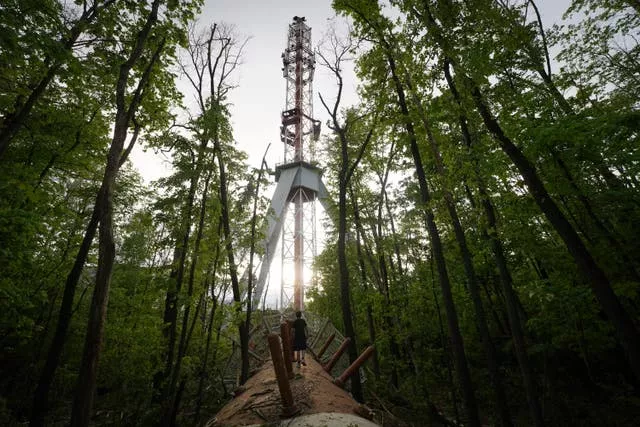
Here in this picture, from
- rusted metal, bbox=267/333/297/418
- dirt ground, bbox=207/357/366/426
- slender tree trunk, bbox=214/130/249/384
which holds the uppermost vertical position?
Result: slender tree trunk, bbox=214/130/249/384

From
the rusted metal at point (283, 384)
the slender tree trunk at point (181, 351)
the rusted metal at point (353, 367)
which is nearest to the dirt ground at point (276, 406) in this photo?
the rusted metal at point (283, 384)

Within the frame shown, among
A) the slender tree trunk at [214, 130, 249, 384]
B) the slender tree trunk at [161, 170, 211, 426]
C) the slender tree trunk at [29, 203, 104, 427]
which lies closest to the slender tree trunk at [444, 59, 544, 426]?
the slender tree trunk at [214, 130, 249, 384]

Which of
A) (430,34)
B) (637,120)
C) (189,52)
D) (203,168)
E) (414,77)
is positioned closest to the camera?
(637,120)

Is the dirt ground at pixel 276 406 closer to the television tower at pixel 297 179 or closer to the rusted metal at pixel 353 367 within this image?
the rusted metal at pixel 353 367

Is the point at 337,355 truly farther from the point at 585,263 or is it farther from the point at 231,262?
the point at 585,263

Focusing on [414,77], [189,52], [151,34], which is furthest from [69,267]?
[414,77]

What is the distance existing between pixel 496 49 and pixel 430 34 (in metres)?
1.46

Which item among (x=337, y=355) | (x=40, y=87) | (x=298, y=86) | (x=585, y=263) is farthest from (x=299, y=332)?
(x=298, y=86)

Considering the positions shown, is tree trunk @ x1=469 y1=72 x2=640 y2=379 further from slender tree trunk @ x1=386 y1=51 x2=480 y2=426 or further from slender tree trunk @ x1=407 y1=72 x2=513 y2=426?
slender tree trunk @ x1=386 y1=51 x2=480 y2=426

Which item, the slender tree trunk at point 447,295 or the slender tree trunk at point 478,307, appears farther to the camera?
the slender tree trunk at point 478,307

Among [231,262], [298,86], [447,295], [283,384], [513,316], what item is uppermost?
[298,86]

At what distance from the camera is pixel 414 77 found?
7.90 m

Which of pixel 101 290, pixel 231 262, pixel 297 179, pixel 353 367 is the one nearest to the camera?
pixel 101 290

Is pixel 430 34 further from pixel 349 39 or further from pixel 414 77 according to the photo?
pixel 349 39
